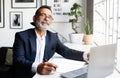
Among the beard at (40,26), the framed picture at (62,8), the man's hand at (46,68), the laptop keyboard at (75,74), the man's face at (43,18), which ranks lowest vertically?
the laptop keyboard at (75,74)

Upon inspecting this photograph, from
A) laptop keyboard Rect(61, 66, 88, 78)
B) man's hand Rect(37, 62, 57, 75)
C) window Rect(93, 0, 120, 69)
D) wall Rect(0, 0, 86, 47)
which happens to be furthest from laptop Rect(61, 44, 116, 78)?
wall Rect(0, 0, 86, 47)

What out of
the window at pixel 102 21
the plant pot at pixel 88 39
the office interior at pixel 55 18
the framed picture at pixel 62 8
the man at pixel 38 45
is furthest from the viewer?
the framed picture at pixel 62 8

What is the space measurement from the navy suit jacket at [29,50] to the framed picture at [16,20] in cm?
202

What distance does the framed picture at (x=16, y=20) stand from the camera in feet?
13.6

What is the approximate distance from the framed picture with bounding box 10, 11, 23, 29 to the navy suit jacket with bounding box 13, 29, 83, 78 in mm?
2021

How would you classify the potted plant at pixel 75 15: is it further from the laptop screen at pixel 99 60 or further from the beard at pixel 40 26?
the laptop screen at pixel 99 60

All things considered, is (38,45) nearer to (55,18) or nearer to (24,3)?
(55,18)

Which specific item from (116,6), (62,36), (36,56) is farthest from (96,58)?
(62,36)

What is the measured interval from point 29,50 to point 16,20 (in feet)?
7.31

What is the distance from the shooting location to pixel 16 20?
164 inches

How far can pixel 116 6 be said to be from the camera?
7.57ft

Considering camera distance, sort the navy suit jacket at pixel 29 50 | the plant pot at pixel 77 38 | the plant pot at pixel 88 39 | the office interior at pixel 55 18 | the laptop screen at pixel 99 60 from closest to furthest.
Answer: the laptop screen at pixel 99 60
the navy suit jacket at pixel 29 50
the plant pot at pixel 88 39
the plant pot at pixel 77 38
the office interior at pixel 55 18

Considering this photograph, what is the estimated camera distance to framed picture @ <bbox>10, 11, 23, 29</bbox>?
4.14 metres

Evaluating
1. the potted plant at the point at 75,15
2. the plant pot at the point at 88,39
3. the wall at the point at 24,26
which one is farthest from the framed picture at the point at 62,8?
the plant pot at the point at 88,39
